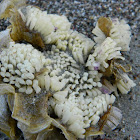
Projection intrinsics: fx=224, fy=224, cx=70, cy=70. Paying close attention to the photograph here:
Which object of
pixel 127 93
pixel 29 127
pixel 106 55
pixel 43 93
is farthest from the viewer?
pixel 127 93

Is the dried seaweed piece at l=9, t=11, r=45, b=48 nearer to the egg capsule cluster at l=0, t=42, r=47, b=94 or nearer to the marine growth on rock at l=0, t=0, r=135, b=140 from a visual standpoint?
the marine growth on rock at l=0, t=0, r=135, b=140

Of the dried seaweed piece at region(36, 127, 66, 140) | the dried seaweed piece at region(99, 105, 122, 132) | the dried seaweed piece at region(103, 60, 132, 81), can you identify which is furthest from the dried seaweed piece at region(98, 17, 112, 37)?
the dried seaweed piece at region(36, 127, 66, 140)

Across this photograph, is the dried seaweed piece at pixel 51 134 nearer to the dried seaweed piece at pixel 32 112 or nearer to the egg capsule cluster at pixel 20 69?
the dried seaweed piece at pixel 32 112

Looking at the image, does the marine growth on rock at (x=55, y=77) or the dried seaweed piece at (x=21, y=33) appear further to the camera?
the dried seaweed piece at (x=21, y=33)

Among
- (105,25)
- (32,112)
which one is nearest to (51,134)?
(32,112)

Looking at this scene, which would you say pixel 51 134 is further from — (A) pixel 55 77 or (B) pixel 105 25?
(B) pixel 105 25

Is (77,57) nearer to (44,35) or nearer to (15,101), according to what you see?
(44,35)

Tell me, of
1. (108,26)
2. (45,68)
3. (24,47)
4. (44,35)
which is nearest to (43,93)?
(45,68)

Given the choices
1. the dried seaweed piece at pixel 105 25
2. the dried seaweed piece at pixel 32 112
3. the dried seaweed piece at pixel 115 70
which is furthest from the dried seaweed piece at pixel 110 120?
the dried seaweed piece at pixel 105 25
